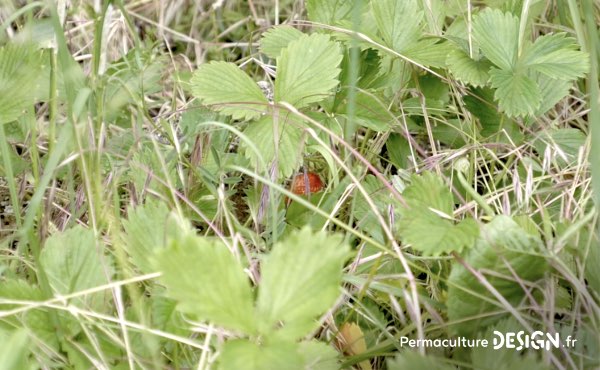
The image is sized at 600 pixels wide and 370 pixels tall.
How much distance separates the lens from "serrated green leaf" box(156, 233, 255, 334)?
71 cm

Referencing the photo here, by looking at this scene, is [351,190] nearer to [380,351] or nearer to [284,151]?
[284,151]

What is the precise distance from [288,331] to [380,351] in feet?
0.71

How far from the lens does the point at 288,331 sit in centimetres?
73

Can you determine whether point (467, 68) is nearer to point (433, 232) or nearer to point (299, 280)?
point (433, 232)

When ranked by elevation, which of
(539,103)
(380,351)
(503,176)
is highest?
(539,103)

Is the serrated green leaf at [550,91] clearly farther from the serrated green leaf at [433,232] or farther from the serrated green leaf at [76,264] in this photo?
the serrated green leaf at [76,264]

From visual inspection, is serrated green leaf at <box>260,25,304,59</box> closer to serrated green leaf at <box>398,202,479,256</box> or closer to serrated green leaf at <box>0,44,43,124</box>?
→ serrated green leaf at <box>0,44,43,124</box>

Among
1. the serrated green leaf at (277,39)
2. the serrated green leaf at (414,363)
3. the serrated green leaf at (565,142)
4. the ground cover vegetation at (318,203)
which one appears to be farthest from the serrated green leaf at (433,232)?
the serrated green leaf at (277,39)

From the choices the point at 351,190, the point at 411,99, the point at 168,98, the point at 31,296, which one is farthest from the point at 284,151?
the point at 168,98

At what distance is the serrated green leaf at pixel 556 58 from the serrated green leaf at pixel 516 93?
0.03m

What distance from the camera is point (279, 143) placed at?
1150mm

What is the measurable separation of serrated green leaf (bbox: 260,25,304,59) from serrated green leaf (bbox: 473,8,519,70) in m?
0.32

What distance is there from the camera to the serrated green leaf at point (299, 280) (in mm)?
725

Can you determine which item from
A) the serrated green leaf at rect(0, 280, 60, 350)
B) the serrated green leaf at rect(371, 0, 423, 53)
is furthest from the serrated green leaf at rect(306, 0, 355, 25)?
the serrated green leaf at rect(0, 280, 60, 350)
